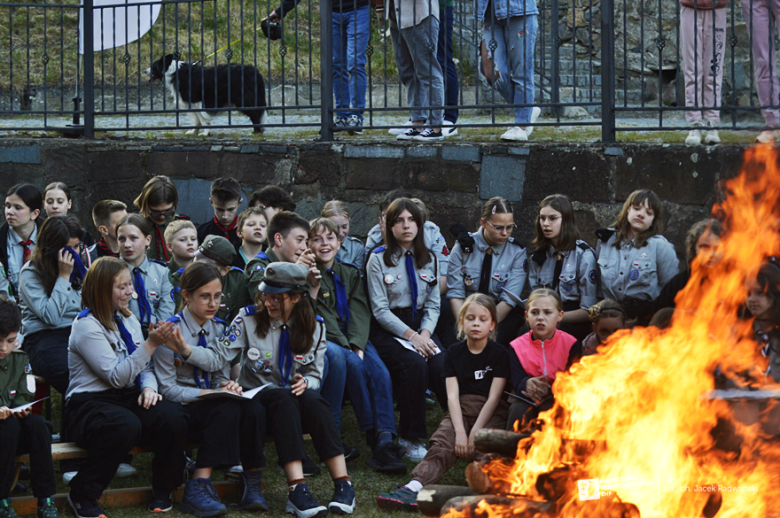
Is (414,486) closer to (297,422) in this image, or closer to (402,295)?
(297,422)

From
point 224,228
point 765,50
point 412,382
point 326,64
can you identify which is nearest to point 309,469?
point 412,382

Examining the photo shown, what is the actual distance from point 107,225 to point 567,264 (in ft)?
11.0

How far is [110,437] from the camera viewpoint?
5.38 meters

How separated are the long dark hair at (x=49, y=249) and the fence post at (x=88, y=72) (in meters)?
3.30

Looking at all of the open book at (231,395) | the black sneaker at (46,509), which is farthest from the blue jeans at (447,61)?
the black sneaker at (46,509)

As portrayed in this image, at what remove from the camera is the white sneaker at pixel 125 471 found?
6156 mm

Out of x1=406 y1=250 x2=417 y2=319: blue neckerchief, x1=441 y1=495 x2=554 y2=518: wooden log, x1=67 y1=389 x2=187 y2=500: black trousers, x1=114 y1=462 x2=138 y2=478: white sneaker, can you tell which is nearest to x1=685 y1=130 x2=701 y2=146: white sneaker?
x1=406 y1=250 x2=417 y2=319: blue neckerchief

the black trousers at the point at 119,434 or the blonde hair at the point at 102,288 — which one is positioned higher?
the blonde hair at the point at 102,288

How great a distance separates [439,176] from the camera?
7.96 metres

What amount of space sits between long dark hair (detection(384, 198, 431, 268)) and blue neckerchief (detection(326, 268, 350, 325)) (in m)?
0.40

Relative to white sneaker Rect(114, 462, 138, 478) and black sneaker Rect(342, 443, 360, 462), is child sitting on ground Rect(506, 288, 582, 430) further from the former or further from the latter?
white sneaker Rect(114, 462, 138, 478)

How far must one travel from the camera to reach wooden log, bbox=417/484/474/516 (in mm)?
5004

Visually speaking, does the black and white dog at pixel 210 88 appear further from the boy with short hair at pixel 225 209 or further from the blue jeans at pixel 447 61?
the blue jeans at pixel 447 61

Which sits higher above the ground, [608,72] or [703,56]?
[703,56]
